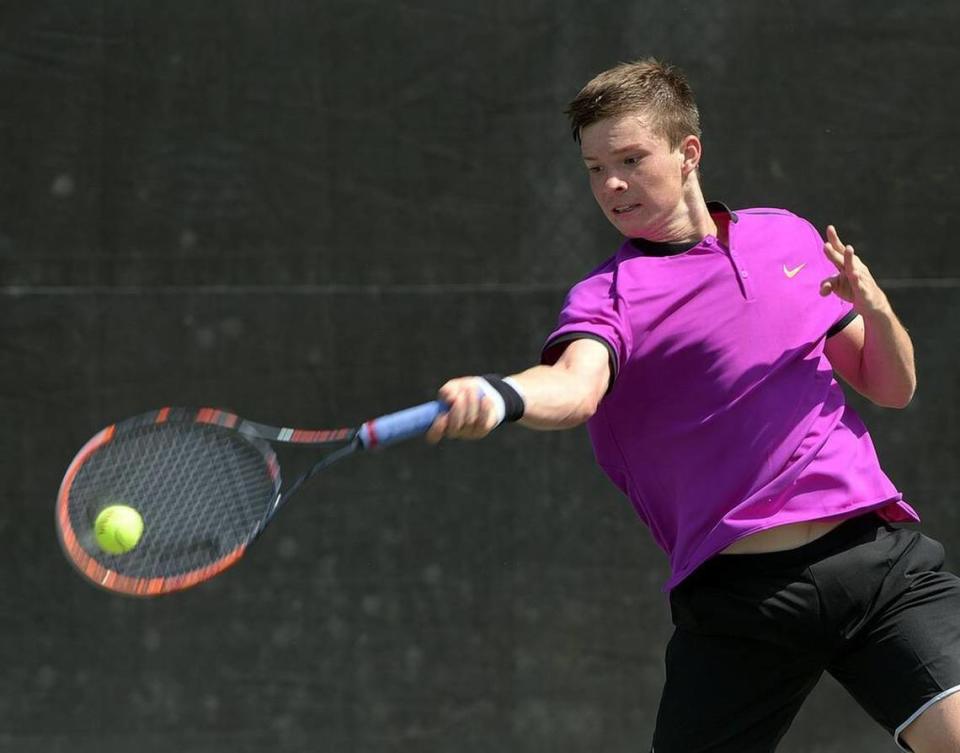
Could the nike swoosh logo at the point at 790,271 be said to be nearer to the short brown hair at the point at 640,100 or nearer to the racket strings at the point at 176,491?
the short brown hair at the point at 640,100

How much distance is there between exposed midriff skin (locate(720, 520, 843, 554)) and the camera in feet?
8.53

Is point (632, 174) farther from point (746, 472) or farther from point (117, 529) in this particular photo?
point (117, 529)

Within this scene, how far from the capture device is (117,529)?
2742mm

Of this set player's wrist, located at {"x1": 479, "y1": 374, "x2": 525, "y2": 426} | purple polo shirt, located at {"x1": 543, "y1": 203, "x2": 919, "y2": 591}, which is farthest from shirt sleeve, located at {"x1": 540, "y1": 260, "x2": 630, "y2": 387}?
player's wrist, located at {"x1": 479, "y1": 374, "x2": 525, "y2": 426}

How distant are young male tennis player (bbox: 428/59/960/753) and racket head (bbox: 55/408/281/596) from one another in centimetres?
63

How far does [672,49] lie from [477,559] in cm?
147

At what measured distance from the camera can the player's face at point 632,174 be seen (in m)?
2.66

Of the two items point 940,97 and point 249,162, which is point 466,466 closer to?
point 249,162

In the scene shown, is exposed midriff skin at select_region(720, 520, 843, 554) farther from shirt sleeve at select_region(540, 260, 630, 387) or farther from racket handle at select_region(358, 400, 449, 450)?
racket handle at select_region(358, 400, 449, 450)

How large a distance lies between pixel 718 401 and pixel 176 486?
100cm

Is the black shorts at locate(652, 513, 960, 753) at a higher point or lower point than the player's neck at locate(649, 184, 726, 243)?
lower

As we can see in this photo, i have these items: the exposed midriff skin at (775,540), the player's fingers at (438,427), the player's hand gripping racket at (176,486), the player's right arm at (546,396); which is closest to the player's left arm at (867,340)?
the exposed midriff skin at (775,540)

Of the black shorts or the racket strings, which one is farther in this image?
the racket strings

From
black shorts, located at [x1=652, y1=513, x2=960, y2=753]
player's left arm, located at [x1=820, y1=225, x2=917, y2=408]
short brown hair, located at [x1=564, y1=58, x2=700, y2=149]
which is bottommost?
black shorts, located at [x1=652, y1=513, x2=960, y2=753]
